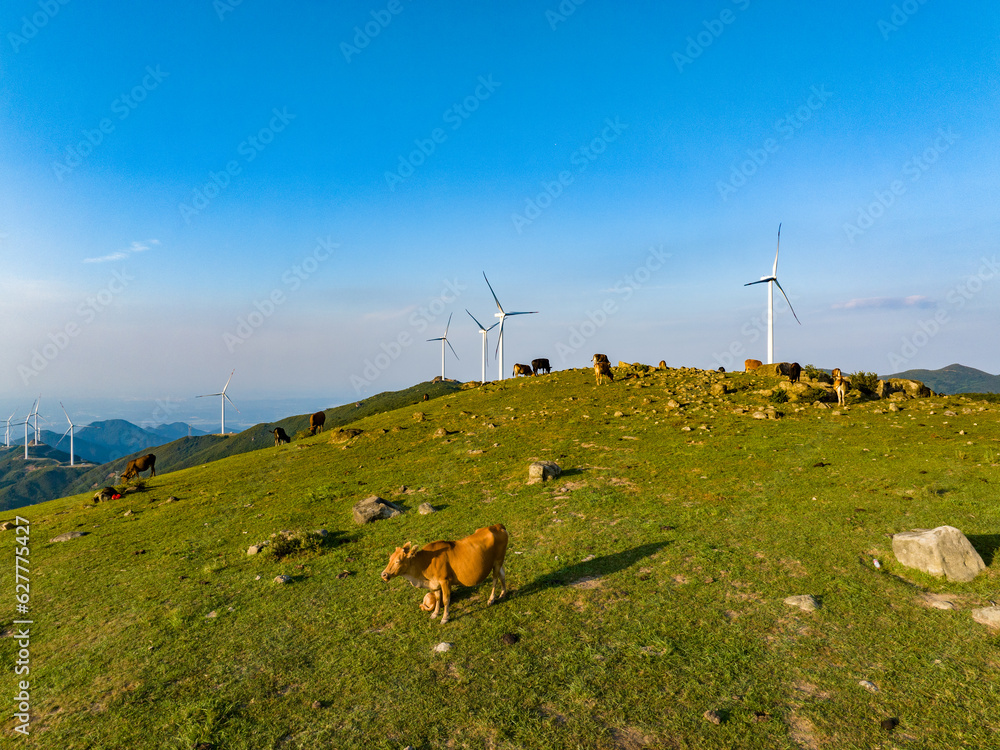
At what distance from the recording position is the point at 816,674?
740cm

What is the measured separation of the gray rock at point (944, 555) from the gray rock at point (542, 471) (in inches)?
434

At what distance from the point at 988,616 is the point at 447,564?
9.70m

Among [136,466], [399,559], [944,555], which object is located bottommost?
[136,466]

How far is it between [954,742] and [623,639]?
4303mm

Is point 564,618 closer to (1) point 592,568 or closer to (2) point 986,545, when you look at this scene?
(1) point 592,568

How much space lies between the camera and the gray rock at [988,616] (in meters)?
8.24

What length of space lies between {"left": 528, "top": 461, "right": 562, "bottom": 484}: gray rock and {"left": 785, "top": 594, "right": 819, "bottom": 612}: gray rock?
34.0ft

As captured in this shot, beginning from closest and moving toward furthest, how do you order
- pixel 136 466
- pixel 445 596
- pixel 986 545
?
pixel 445 596
pixel 986 545
pixel 136 466

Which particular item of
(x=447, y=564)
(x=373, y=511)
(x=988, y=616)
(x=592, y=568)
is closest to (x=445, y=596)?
(x=447, y=564)

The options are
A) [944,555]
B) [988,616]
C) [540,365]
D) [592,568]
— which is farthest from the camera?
[540,365]

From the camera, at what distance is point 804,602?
9273mm

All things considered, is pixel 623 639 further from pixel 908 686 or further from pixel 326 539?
pixel 326 539

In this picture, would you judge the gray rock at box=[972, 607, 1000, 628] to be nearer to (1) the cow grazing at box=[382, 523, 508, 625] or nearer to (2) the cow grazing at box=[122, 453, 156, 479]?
(1) the cow grazing at box=[382, 523, 508, 625]

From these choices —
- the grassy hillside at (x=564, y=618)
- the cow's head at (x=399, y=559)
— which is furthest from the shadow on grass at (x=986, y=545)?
the cow's head at (x=399, y=559)
